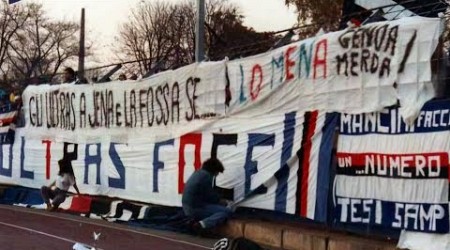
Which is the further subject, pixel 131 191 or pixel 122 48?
pixel 122 48

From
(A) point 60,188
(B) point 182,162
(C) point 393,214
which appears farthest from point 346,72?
(A) point 60,188

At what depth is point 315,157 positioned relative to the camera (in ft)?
32.7

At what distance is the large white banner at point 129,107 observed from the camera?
40.6 feet

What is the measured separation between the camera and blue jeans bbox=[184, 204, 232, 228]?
11227mm

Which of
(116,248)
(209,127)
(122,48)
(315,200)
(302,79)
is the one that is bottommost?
(116,248)

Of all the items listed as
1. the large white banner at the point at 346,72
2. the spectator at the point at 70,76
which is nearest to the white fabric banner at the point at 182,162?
the large white banner at the point at 346,72

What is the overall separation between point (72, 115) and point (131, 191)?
3057mm

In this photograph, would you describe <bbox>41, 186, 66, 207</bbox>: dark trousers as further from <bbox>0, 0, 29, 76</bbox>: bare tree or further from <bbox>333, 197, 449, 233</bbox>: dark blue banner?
<bbox>0, 0, 29, 76</bbox>: bare tree

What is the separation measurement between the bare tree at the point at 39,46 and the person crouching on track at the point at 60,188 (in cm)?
4069

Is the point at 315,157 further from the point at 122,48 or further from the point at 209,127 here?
the point at 122,48

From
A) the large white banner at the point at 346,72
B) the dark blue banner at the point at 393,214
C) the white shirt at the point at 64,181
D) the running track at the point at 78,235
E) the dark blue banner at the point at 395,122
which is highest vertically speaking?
the large white banner at the point at 346,72

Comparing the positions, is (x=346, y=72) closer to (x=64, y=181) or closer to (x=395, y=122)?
(x=395, y=122)

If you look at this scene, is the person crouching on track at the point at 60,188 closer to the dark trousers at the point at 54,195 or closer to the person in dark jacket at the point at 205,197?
the dark trousers at the point at 54,195

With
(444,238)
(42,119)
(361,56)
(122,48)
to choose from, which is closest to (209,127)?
(361,56)
